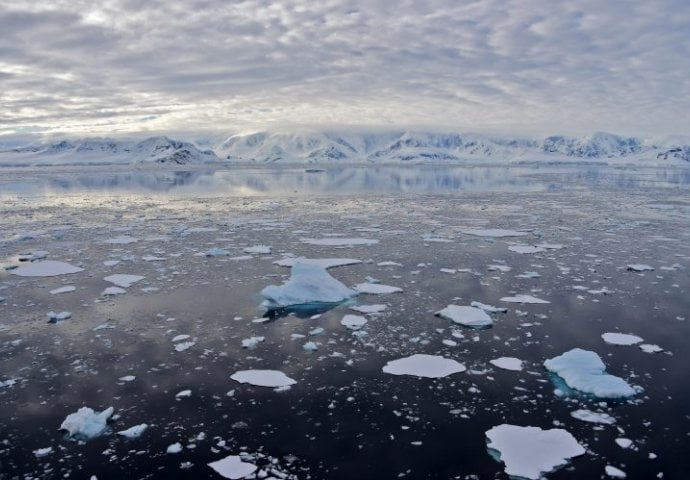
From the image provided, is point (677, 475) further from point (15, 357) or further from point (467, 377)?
point (15, 357)

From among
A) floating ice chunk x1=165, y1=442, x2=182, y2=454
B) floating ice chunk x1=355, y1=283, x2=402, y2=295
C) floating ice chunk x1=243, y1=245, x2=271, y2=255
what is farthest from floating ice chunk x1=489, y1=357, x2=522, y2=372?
floating ice chunk x1=243, y1=245, x2=271, y2=255

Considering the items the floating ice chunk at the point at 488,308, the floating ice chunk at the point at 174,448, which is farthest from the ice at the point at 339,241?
the floating ice chunk at the point at 174,448

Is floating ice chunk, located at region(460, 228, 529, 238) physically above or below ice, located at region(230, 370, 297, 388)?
above

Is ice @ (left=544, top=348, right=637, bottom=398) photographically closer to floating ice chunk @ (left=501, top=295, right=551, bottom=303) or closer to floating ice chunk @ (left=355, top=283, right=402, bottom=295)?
floating ice chunk @ (left=501, top=295, right=551, bottom=303)

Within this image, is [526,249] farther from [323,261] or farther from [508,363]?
[508,363]

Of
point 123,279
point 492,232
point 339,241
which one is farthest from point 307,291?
point 492,232

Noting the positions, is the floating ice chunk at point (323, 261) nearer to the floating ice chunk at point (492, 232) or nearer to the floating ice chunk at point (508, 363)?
the floating ice chunk at point (492, 232)
